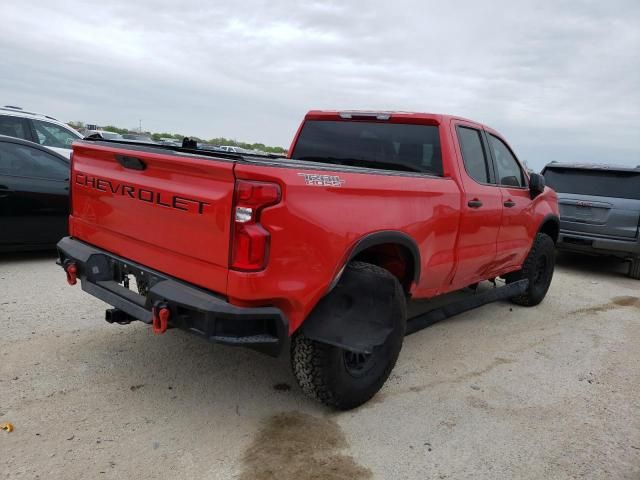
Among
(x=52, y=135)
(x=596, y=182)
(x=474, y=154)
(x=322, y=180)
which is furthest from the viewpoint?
(x=52, y=135)

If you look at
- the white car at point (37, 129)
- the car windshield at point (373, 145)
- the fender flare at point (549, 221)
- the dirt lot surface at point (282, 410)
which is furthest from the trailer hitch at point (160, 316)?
the white car at point (37, 129)

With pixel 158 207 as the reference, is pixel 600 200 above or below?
below

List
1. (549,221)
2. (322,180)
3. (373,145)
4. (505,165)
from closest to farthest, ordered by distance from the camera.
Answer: (322,180), (373,145), (505,165), (549,221)

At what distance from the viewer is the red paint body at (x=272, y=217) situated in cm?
264

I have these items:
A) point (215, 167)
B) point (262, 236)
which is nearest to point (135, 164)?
point (215, 167)

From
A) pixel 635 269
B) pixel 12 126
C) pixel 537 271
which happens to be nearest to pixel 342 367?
pixel 537 271

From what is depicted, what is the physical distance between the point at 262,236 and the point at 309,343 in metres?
0.83

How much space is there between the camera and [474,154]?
15.1 feet

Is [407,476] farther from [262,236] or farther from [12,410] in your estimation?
[12,410]

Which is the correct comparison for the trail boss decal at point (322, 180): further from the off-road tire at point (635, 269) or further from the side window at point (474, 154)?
the off-road tire at point (635, 269)

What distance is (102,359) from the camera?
3.84 m

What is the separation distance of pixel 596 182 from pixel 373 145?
6.23 meters

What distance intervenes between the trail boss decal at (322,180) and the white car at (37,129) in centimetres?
691

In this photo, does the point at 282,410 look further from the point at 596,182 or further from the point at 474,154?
the point at 596,182
